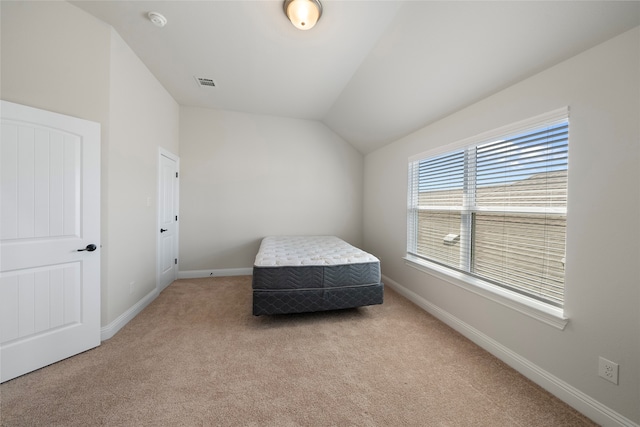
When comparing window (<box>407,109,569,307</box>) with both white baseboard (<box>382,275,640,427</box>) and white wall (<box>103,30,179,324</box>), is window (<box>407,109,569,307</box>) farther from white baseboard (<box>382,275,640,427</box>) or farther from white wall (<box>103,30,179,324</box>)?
white wall (<box>103,30,179,324</box>)

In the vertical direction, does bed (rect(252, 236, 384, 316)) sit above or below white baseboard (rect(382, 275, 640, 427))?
above

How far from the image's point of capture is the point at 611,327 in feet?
4.28

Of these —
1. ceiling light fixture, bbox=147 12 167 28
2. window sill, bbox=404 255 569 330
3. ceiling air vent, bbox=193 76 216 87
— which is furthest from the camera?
ceiling air vent, bbox=193 76 216 87

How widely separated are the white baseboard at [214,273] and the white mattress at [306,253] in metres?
0.90

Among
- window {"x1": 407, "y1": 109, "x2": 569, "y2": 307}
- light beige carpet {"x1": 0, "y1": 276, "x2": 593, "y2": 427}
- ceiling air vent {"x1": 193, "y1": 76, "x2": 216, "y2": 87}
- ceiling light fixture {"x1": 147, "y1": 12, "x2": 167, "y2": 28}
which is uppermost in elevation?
ceiling air vent {"x1": 193, "y1": 76, "x2": 216, "y2": 87}

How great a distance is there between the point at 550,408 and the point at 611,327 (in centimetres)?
63

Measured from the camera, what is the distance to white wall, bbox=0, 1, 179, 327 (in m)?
1.69

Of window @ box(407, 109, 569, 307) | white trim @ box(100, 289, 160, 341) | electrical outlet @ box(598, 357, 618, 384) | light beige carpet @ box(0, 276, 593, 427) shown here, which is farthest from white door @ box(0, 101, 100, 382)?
electrical outlet @ box(598, 357, 618, 384)

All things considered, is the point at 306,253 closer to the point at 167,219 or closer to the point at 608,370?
the point at 167,219

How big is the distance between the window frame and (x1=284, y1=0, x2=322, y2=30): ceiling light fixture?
178cm

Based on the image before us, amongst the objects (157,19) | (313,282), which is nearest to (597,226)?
(313,282)

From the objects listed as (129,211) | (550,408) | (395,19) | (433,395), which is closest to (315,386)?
(433,395)

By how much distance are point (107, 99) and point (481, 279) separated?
3.87 meters

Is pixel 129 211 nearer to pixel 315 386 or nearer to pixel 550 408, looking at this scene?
pixel 315 386
